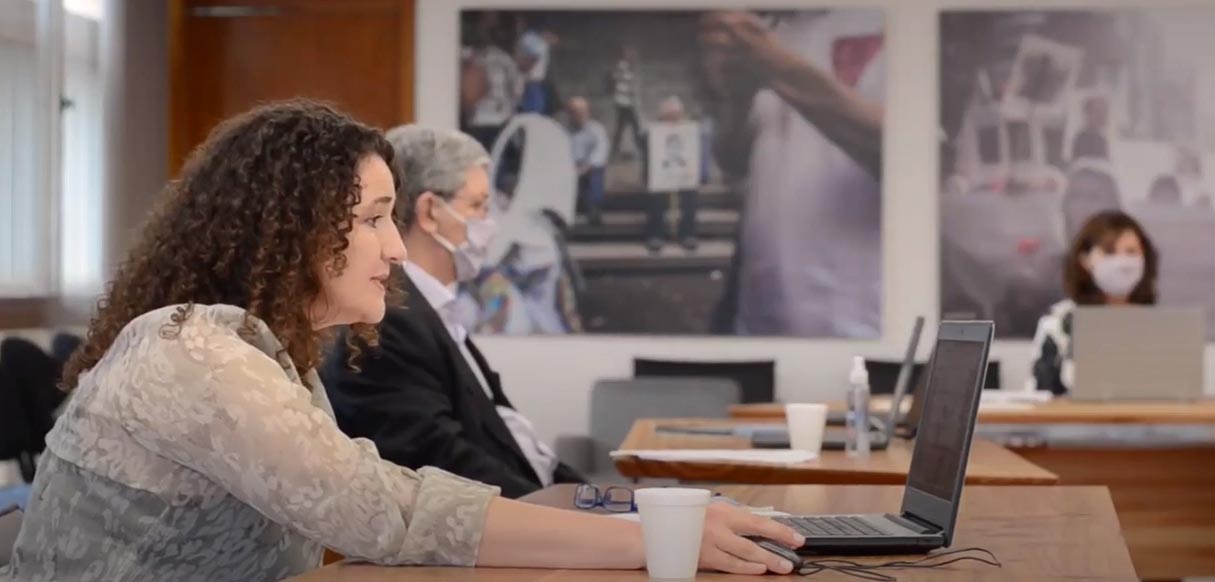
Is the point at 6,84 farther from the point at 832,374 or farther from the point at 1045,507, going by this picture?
the point at 1045,507

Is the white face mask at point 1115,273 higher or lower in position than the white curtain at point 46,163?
lower

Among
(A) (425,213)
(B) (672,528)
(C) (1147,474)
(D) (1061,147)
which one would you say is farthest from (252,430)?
(D) (1061,147)

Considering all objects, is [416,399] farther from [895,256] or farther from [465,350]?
[895,256]

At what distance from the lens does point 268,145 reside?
71.9 inches

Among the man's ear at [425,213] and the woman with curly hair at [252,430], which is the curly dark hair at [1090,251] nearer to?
the man's ear at [425,213]

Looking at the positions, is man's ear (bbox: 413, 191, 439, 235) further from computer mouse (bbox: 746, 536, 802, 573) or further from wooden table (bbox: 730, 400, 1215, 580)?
computer mouse (bbox: 746, 536, 802, 573)

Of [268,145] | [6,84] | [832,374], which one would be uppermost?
[6,84]

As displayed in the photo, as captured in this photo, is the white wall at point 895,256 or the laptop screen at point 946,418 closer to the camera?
the laptop screen at point 946,418

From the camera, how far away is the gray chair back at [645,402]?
586cm

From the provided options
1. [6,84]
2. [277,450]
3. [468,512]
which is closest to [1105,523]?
[468,512]

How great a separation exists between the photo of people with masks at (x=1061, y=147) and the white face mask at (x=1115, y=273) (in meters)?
0.98

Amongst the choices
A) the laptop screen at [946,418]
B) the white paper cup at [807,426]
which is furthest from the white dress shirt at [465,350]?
the laptop screen at [946,418]

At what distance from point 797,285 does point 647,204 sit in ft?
2.34

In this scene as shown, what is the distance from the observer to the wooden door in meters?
6.93
